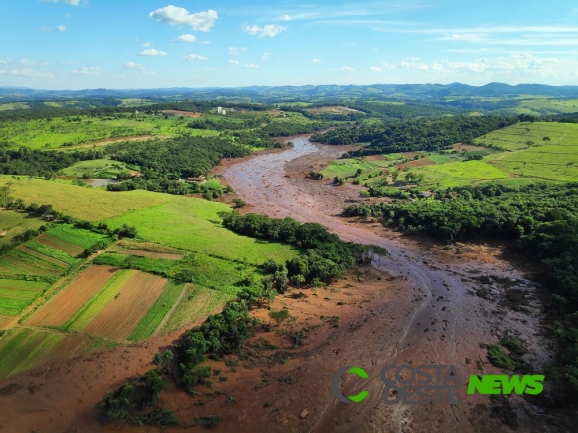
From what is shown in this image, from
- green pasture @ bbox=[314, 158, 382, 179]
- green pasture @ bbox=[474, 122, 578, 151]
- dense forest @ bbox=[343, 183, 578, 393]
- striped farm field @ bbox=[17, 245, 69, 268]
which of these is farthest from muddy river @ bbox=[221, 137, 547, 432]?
green pasture @ bbox=[474, 122, 578, 151]

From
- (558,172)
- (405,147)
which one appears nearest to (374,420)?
(558,172)

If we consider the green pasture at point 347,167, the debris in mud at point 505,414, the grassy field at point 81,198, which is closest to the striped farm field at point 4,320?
the grassy field at point 81,198

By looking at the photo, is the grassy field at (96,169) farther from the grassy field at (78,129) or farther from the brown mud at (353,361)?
the brown mud at (353,361)

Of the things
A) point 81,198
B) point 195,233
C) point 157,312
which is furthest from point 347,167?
point 157,312

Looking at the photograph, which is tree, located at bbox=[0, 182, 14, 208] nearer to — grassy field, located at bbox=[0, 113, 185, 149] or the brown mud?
the brown mud

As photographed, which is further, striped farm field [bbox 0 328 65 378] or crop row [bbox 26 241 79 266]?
crop row [bbox 26 241 79 266]

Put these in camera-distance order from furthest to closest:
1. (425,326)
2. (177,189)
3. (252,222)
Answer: (177,189) < (252,222) < (425,326)

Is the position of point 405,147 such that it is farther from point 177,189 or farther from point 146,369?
point 146,369
